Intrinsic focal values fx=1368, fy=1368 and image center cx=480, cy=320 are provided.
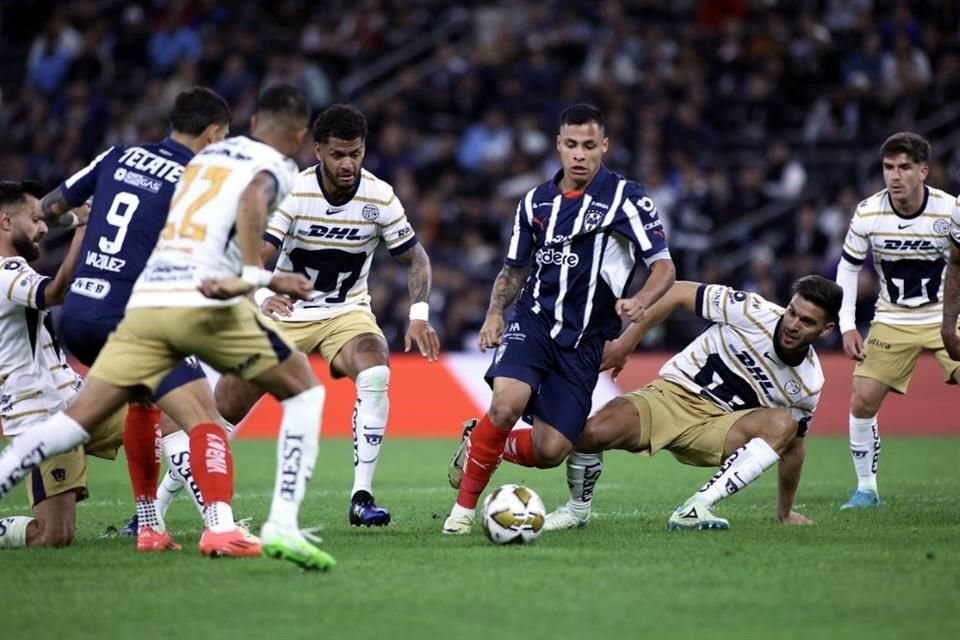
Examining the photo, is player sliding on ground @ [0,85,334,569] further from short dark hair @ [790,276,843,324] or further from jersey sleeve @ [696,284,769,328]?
short dark hair @ [790,276,843,324]

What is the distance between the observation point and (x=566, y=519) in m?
8.80

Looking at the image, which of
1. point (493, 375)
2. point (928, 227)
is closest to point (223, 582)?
point (493, 375)

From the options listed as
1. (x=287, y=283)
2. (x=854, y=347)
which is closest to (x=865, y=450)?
(x=854, y=347)

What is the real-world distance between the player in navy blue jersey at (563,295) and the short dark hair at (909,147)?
2.58m

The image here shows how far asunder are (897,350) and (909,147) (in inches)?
65.7

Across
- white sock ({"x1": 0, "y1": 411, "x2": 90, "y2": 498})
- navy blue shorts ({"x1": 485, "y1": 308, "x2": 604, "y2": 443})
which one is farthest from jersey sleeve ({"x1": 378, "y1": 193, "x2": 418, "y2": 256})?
white sock ({"x1": 0, "y1": 411, "x2": 90, "y2": 498})

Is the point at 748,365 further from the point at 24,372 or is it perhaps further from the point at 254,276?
the point at 24,372

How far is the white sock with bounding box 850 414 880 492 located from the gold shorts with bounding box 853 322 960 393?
0.36 metres

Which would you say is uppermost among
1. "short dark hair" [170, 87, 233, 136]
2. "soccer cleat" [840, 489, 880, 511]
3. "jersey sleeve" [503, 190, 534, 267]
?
"short dark hair" [170, 87, 233, 136]

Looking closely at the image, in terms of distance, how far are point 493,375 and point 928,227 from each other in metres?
4.00

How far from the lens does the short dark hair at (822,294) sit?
8.61 m

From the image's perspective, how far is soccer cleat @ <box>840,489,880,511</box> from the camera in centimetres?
1009

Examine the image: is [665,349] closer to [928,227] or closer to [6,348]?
[928,227]

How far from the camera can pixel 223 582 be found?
6.45 meters
